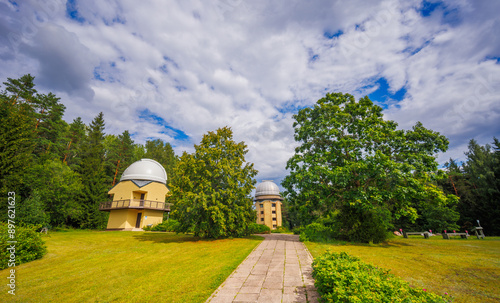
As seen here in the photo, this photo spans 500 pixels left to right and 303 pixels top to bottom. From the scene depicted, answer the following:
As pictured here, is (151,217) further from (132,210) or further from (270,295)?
(270,295)

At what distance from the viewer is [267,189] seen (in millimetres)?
58469

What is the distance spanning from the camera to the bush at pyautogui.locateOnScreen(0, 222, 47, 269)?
336 inches

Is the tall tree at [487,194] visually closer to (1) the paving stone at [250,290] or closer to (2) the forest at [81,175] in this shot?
(2) the forest at [81,175]

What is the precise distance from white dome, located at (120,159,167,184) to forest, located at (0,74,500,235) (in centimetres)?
410

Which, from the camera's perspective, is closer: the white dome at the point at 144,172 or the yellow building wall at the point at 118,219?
the yellow building wall at the point at 118,219

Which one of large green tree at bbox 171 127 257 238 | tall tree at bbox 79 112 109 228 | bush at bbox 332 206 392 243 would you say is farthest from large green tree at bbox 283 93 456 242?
tall tree at bbox 79 112 109 228

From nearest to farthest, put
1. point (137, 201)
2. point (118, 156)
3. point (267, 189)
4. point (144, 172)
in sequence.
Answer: point (137, 201) → point (144, 172) → point (118, 156) → point (267, 189)

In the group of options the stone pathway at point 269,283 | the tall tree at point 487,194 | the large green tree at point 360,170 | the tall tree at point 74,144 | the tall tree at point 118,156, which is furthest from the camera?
the tall tree at point 118,156

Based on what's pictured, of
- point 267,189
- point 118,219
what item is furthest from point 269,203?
point 118,219

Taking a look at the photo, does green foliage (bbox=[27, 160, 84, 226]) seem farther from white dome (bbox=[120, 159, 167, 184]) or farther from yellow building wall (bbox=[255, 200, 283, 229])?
yellow building wall (bbox=[255, 200, 283, 229])

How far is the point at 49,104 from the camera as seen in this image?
110ft

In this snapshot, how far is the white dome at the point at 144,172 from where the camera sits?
32.1 m

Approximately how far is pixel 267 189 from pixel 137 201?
36.6m

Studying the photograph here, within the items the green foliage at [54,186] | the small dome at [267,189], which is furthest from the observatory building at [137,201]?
the small dome at [267,189]
